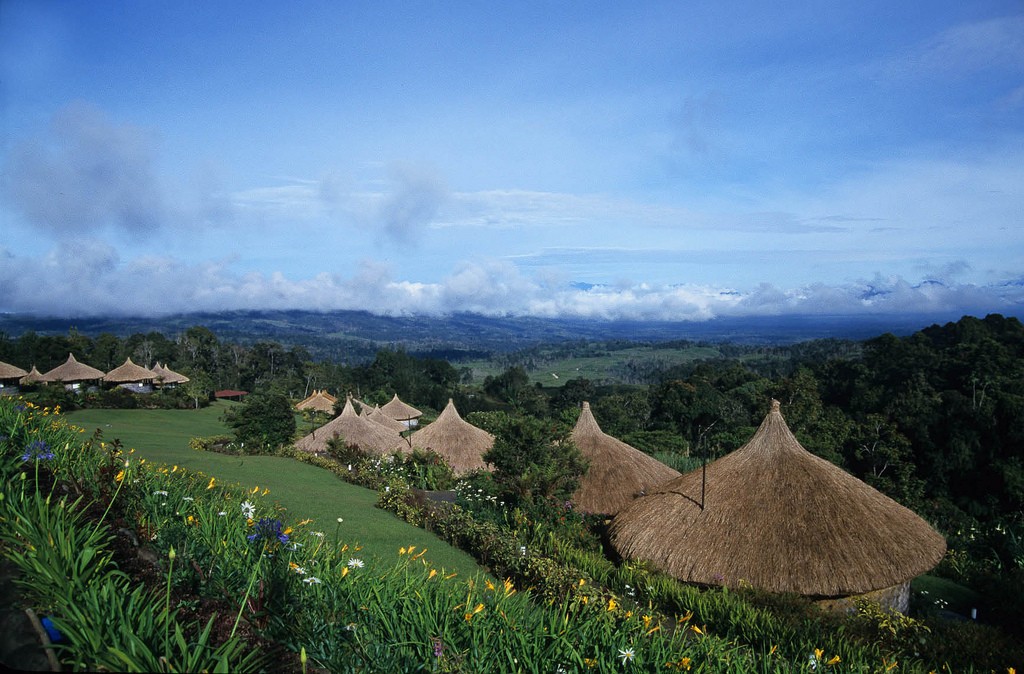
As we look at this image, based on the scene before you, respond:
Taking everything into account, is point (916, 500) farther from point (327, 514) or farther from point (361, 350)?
point (361, 350)

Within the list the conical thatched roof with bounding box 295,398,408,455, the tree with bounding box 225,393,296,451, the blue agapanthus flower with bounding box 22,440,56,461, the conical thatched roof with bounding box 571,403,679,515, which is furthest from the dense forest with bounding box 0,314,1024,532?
the blue agapanthus flower with bounding box 22,440,56,461

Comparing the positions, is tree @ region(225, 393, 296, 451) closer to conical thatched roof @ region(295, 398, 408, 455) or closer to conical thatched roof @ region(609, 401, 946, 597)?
conical thatched roof @ region(295, 398, 408, 455)

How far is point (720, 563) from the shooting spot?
9164 millimetres

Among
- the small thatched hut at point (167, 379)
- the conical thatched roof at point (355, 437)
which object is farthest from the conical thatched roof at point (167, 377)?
the conical thatched roof at point (355, 437)

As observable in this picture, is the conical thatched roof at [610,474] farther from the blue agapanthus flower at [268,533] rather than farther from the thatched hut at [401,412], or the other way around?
the thatched hut at [401,412]

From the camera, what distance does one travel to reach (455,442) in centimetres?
2000

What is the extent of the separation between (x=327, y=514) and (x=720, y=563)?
5905mm

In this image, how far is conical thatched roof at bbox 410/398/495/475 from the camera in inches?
766

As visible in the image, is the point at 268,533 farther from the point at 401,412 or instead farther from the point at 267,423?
→ the point at 401,412

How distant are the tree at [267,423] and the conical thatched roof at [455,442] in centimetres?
432

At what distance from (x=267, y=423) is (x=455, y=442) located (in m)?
6.41

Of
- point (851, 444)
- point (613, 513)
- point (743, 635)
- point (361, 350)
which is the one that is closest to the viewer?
point (743, 635)

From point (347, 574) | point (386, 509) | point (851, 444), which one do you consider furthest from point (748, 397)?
point (347, 574)

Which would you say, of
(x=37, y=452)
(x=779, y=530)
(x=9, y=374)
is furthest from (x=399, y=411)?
(x=37, y=452)
